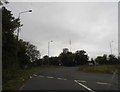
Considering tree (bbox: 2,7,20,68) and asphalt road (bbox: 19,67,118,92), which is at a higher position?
tree (bbox: 2,7,20,68)

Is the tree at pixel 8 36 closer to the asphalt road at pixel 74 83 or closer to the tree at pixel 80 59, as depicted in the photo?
the asphalt road at pixel 74 83

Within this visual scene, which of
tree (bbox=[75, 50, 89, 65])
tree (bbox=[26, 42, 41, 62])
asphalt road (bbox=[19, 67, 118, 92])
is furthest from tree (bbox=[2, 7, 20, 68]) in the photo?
tree (bbox=[75, 50, 89, 65])

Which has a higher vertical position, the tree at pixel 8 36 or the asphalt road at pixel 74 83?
the tree at pixel 8 36

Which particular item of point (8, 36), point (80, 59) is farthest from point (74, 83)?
point (80, 59)

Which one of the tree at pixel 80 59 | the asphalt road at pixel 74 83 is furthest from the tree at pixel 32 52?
the asphalt road at pixel 74 83

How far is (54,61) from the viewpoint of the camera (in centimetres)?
15388

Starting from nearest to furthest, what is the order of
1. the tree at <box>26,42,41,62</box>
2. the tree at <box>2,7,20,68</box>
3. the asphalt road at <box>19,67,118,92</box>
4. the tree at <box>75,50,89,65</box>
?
the asphalt road at <box>19,67,118,92</box>, the tree at <box>2,7,20,68</box>, the tree at <box>26,42,41,62</box>, the tree at <box>75,50,89,65</box>

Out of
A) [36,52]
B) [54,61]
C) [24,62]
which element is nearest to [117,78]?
[24,62]

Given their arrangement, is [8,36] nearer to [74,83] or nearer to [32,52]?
[74,83]

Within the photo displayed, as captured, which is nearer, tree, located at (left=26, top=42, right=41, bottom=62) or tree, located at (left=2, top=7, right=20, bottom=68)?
tree, located at (left=2, top=7, right=20, bottom=68)

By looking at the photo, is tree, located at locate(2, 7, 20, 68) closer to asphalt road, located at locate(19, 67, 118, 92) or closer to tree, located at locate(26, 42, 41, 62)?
asphalt road, located at locate(19, 67, 118, 92)

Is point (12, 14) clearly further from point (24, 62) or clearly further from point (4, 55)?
point (24, 62)

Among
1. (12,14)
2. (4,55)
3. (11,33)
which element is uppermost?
(12,14)

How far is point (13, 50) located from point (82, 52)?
124m
